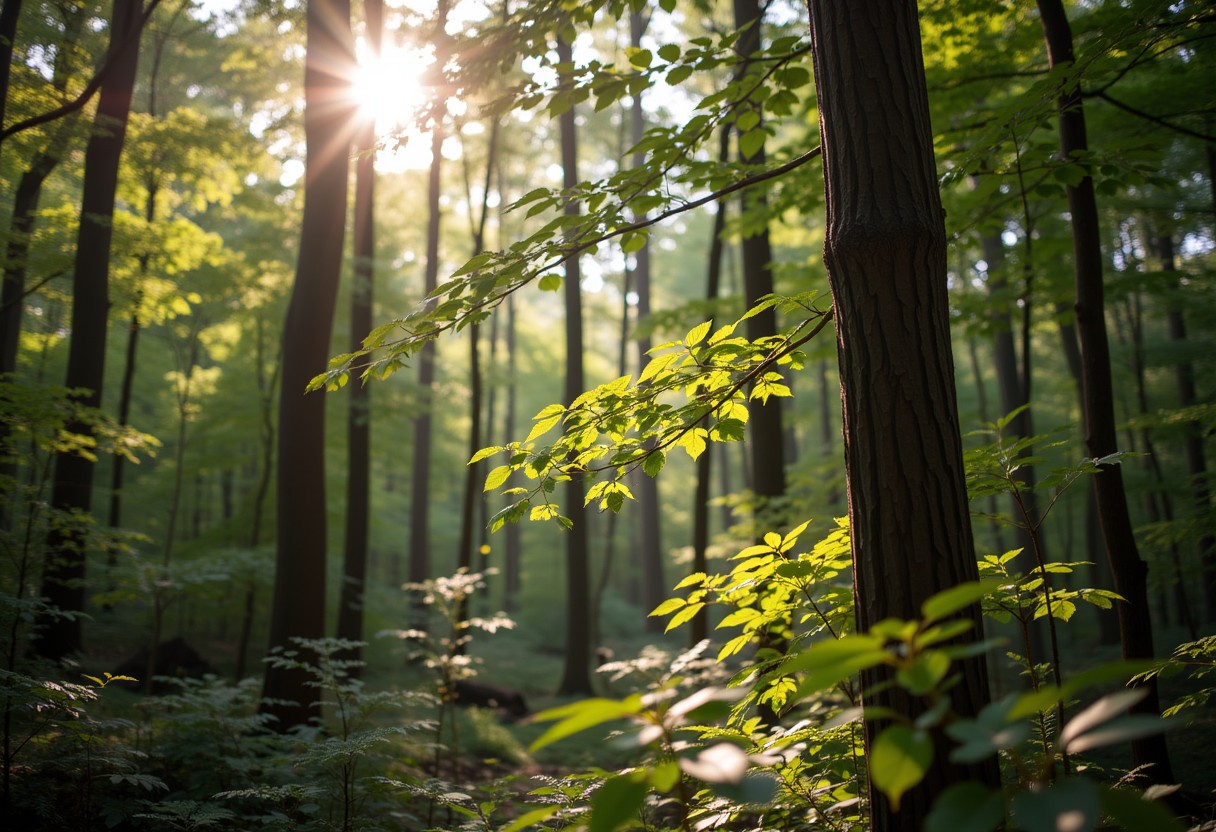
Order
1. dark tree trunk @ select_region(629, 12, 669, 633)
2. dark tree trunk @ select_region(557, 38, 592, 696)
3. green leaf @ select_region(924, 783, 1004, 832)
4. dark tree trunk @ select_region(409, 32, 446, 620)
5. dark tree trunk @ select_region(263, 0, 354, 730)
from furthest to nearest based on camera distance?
dark tree trunk @ select_region(629, 12, 669, 633) < dark tree trunk @ select_region(409, 32, 446, 620) < dark tree trunk @ select_region(557, 38, 592, 696) < dark tree trunk @ select_region(263, 0, 354, 730) < green leaf @ select_region(924, 783, 1004, 832)

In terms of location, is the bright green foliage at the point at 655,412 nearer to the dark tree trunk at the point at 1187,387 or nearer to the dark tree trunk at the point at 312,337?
the dark tree trunk at the point at 312,337

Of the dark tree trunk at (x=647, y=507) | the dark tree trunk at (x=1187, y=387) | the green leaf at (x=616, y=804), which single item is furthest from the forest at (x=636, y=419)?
the dark tree trunk at (x=647, y=507)

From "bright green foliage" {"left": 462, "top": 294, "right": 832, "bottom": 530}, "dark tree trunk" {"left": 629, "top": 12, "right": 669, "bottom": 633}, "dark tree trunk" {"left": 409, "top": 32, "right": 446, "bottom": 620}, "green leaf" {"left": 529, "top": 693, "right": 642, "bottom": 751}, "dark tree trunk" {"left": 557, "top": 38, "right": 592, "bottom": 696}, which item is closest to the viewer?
"green leaf" {"left": 529, "top": 693, "right": 642, "bottom": 751}

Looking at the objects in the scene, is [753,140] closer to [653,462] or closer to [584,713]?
[653,462]

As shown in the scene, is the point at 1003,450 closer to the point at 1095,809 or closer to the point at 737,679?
the point at 737,679

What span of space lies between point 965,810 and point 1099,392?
3126 mm

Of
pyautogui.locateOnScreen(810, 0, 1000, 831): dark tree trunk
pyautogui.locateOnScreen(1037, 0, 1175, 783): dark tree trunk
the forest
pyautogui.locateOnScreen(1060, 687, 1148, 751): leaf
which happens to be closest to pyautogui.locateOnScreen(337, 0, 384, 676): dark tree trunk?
the forest

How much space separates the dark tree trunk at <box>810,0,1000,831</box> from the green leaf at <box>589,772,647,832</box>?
98cm

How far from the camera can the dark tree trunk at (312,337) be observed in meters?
5.87

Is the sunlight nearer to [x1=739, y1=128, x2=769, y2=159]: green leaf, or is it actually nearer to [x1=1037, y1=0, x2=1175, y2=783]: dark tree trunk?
[x1=739, y1=128, x2=769, y2=159]: green leaf

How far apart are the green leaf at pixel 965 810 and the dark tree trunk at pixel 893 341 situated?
34.8 inches

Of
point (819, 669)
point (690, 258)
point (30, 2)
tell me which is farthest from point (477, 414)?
point (690, 258)

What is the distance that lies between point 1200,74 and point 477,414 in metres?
8.65

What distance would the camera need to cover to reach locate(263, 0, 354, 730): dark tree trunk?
587cm
